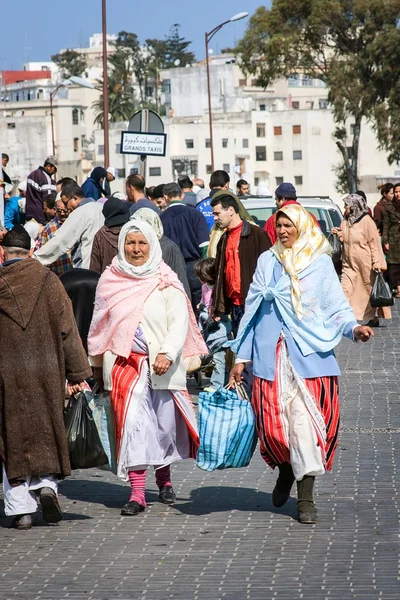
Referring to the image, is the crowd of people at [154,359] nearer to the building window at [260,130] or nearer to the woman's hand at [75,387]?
the woman's hand at [75,387]

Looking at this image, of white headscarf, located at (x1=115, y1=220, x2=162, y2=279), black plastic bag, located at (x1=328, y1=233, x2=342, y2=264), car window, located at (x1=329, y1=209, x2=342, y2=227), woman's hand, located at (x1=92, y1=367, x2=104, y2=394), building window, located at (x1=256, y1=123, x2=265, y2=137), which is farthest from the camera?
building window, located at (x1=256, y1=123, x2=265, y2=137)

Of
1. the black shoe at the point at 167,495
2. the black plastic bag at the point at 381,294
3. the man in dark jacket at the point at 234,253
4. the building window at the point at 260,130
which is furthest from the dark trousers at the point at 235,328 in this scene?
the building window at the point at 260,130

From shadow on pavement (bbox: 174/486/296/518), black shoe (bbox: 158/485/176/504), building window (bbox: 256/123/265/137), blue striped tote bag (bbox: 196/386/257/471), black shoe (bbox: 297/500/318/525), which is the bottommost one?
shadow on pavement (bbox: 174/486/296/518)

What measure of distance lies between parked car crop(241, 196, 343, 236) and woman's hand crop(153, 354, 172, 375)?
12.4 meters

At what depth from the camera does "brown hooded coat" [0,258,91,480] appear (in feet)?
24.5

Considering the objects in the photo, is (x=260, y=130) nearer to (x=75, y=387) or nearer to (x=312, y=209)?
(x=312, y=209)

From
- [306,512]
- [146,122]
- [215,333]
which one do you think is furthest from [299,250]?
[146,122]

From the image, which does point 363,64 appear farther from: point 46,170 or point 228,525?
point 228,525

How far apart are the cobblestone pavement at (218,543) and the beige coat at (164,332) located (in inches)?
30.3

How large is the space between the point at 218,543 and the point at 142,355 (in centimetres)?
136

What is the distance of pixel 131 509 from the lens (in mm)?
7805

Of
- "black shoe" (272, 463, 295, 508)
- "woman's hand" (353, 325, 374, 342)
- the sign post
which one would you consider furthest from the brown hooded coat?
the sign post

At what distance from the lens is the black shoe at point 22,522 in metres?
7.57

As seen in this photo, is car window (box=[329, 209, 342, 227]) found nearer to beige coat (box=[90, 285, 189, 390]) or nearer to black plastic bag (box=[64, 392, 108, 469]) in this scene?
beige coat (box=[90, 285, 189, 390])
